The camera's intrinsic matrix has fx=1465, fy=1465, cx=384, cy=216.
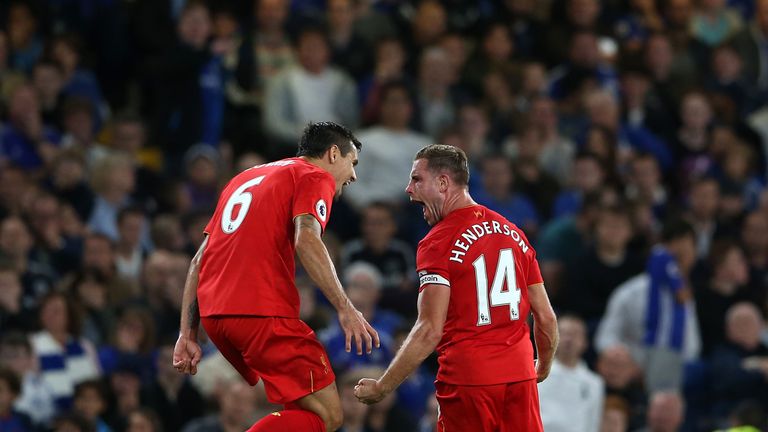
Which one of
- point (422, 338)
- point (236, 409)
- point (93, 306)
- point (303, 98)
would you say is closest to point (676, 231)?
point (303, 98)

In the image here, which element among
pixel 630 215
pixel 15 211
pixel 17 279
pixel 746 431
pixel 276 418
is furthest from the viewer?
pixel 630 215

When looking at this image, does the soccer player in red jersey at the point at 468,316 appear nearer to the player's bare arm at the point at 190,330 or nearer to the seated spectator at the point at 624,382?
the player's bare arm at the point at 190,330

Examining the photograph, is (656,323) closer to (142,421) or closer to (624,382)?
(624,382)

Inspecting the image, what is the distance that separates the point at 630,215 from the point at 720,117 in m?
3.51

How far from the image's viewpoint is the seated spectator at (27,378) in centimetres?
1096

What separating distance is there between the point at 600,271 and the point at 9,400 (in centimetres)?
550

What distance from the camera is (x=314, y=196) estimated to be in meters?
7.27

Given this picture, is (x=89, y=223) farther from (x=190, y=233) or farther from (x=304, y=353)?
(x=304, y=353)

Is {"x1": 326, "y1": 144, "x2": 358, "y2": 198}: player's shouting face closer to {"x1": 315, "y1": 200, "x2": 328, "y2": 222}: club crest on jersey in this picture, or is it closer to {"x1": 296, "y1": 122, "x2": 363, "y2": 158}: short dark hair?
{"x1": 296, "y1": 122, "x2": 363, "y2": 158}: short dark hair

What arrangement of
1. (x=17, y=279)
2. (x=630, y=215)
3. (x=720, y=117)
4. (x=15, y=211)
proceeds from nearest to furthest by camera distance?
(x=17, y=279) → (x=15, y=211) → (x=630, y=215) → (x=720, y=117)

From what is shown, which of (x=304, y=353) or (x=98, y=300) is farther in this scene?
(x=98, y=300)

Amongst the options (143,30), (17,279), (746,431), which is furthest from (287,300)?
(143,30)

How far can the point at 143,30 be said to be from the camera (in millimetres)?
15125

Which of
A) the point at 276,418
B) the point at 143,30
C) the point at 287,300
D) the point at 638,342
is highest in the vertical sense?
the point at 143,30
